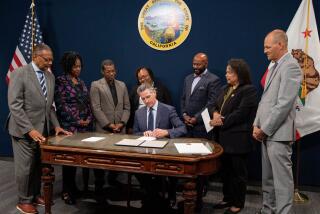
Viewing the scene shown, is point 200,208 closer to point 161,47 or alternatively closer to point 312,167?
point 312,167

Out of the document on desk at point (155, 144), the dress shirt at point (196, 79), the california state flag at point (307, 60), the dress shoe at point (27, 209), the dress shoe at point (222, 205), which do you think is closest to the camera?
the document on desk at point (155, 144)

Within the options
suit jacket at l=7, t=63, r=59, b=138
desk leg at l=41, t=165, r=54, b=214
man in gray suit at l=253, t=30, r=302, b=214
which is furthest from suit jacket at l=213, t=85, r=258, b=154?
suit jacket at l=7, t=63, r=59, b=138

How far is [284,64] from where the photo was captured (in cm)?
261

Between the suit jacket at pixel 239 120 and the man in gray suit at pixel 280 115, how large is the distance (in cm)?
27

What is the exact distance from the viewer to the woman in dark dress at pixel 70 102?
3303mm

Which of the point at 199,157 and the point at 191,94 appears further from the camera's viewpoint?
the point at 191,94

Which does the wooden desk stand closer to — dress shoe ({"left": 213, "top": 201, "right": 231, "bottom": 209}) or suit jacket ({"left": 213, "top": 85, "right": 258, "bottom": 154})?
suit jacket ({"left": 213, "top": 85, "right": 258, "bottom": 154})

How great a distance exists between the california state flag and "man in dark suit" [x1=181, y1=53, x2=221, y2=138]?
921 mm

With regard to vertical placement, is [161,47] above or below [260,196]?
above

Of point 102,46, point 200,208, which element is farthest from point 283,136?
point 102,46

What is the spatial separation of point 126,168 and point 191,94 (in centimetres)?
173

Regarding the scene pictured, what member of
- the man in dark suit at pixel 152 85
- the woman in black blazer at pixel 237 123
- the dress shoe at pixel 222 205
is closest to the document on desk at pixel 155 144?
the woman in black blazer at pixel 237 123

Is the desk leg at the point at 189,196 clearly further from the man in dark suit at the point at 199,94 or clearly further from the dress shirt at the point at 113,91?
the dress shirt at the point at 113,91

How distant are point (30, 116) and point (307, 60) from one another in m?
2.94
